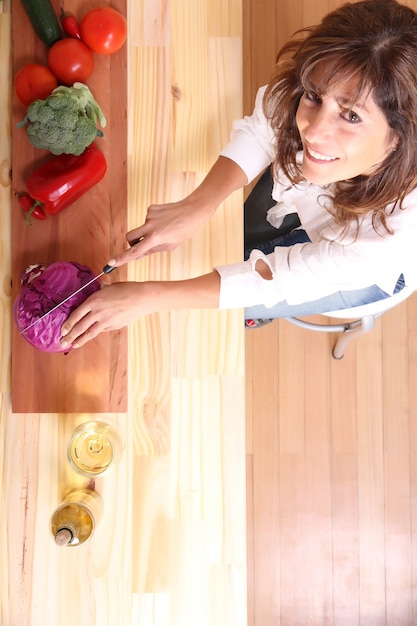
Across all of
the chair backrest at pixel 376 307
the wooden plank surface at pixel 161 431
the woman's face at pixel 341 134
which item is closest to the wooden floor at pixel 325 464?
the chair backrest at pixel 376 307

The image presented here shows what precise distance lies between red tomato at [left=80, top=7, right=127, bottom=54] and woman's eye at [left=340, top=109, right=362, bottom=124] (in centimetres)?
50

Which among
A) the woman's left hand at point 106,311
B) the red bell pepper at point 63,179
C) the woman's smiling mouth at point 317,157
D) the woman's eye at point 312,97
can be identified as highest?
the woman's eye at point 312,97

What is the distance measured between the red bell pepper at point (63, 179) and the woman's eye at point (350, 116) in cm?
47

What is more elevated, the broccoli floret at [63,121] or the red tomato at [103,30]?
the red tomato at [103,30]

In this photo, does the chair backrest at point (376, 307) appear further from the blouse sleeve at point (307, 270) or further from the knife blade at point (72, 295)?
the knife blade at point (72, 295)

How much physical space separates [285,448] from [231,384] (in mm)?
871

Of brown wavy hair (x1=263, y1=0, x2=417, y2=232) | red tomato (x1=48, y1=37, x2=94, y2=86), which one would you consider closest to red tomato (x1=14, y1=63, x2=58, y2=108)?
red tomato (x1=48, y1=37, x2=94, y2=86)

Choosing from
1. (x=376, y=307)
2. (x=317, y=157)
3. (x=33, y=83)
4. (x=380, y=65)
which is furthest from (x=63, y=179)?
(x=376, y=307)

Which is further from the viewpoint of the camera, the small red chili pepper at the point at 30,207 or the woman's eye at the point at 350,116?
the small red chili pepper at the point at 30,207

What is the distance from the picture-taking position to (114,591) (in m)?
1.09

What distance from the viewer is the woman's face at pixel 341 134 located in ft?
2.78

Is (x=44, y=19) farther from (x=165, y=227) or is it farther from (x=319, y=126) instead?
(x=319, y=126)

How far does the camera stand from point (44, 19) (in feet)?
3.67

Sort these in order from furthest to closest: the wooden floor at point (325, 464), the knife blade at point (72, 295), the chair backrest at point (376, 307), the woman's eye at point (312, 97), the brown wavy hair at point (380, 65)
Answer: the wooden floor at point (325, 464), the chair backrest at point (376, 307), the knife blade at point (72, 295), the woman's eye at point (312, 97), the brown wavy hair at point (380, 65)
